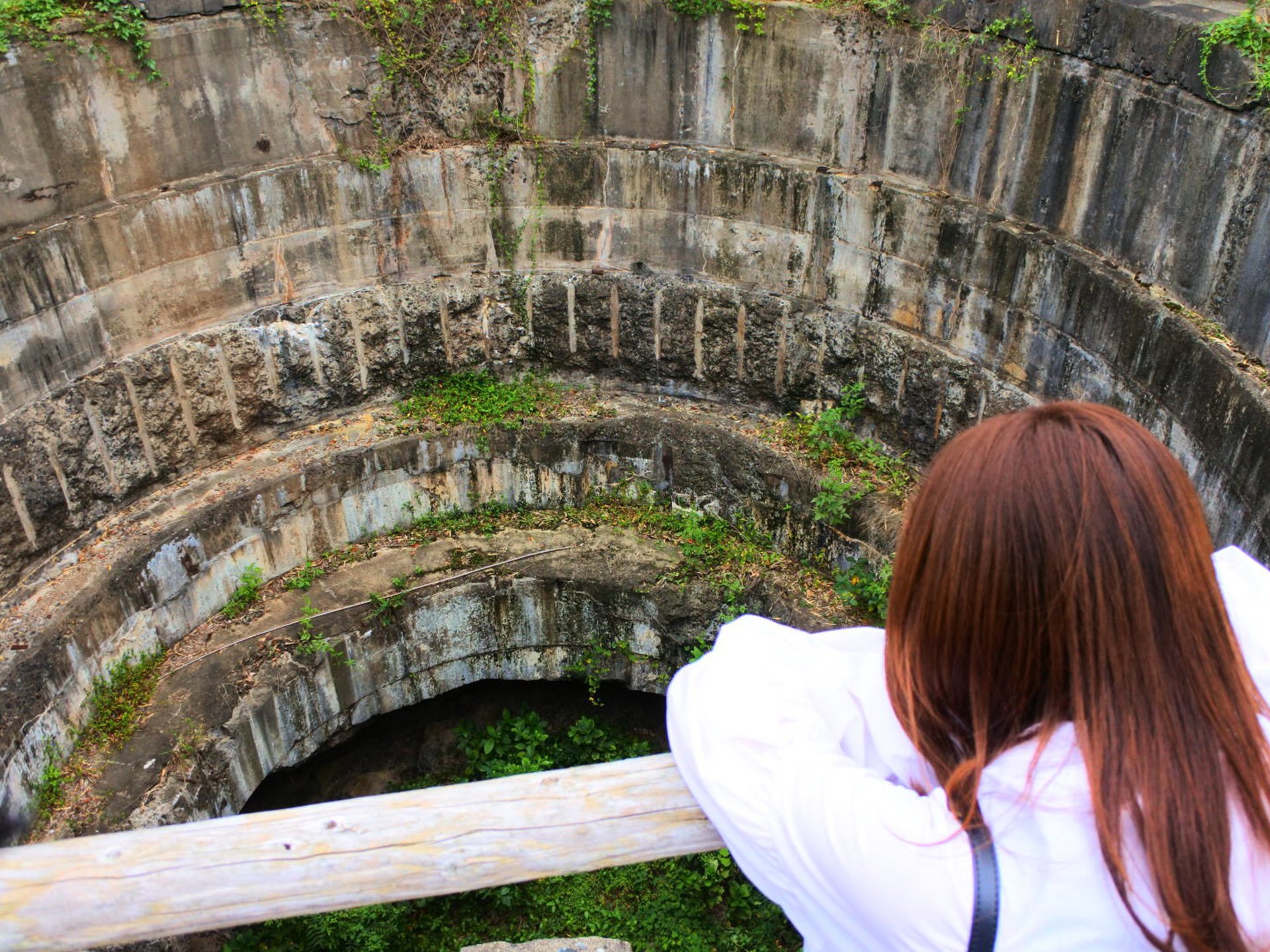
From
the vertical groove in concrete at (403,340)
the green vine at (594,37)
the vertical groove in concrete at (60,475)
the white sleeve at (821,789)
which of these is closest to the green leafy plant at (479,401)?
the vertical groove in concrete at (403,340)

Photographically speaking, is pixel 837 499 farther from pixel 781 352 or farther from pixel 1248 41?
pixel 1248 41

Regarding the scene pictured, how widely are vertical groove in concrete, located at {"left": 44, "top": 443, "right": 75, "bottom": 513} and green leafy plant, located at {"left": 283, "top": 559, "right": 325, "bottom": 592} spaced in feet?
5.44

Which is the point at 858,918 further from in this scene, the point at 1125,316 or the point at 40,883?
the point at 1125,316

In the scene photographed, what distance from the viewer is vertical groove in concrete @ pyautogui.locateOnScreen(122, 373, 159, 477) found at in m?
7.19

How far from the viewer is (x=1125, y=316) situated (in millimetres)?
6246

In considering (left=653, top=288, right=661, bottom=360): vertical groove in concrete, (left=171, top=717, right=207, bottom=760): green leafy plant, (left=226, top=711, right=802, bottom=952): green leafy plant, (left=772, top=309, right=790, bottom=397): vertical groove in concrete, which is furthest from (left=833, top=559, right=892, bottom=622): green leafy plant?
(left=171, top=717, right=207, bottom=760): green leafy plant

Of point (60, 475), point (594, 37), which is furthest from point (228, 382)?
point (594, 37)

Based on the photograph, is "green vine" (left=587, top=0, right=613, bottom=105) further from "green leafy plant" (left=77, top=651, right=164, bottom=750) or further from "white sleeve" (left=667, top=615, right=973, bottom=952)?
"white sleeve" (left=667, top=615, right=973, bottom=952)

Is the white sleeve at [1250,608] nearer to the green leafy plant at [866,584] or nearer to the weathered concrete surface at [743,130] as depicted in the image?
the weathered concrete surface at [743,130]

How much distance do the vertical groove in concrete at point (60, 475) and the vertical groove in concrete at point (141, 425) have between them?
0.63m

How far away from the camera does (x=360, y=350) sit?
8469mm

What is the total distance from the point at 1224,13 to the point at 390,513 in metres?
6.74

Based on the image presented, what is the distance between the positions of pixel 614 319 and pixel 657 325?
38cm

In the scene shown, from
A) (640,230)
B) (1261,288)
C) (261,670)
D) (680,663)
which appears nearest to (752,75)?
(640,230)
